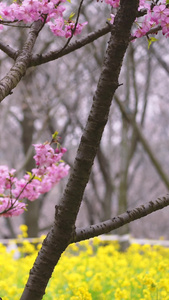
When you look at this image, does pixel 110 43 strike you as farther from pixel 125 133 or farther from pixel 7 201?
pixel 125 133

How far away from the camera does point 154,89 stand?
1698 cm

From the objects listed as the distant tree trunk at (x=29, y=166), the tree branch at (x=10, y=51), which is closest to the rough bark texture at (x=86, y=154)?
the tree branch at (x=10, y=51)

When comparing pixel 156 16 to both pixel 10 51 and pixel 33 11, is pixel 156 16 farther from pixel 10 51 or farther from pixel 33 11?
pixel 10 51

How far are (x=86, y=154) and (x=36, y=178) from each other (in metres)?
0.78

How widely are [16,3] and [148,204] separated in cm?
142

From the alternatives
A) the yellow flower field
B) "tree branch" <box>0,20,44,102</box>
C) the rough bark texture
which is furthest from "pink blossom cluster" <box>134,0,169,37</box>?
the yellow flower field

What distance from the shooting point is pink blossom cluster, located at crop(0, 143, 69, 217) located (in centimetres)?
275

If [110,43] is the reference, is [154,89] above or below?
above

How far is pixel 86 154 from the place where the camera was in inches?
80.7

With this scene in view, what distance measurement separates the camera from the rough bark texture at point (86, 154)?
196 centimetres

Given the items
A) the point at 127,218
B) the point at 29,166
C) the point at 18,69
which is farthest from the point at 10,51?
the point at 29,166

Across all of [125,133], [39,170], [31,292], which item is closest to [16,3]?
[39,170]

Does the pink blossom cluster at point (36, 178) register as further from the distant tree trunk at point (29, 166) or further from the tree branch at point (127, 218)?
the distant tree trunk at point (29, 166)

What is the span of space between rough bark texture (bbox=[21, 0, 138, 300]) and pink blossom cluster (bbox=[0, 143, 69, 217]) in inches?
23.0
